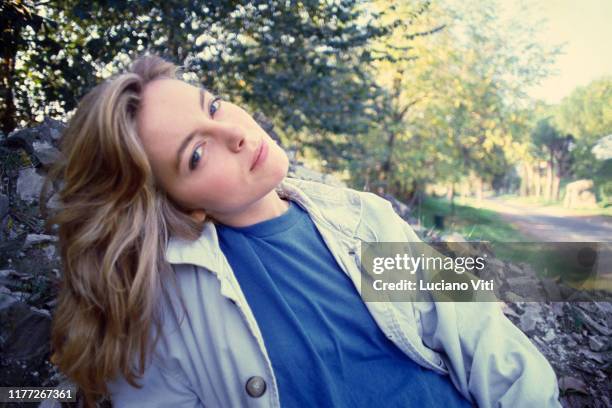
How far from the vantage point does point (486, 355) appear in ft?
4.51

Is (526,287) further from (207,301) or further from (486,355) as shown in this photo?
(207,301)

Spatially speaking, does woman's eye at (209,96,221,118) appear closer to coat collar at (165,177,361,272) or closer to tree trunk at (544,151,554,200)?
coat collar at (165,177,361,272)

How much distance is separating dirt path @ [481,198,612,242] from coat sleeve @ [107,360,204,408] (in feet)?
6.87

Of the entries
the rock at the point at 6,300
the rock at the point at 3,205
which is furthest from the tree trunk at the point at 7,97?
the rock at the point at 6,300

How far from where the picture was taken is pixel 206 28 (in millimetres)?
4219

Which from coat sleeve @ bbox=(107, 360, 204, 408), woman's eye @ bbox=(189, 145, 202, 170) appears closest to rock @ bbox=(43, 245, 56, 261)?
coat sleeve @ bbox=(107, 360, 204, 408)

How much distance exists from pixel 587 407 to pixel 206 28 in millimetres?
4016

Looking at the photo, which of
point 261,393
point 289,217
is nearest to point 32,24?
point 289,217

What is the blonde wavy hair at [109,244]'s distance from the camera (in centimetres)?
123

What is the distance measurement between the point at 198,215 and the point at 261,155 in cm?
29

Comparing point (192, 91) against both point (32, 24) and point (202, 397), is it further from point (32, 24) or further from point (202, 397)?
point (32, 24)

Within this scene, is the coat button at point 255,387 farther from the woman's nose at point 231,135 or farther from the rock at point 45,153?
the rock at point 45,153

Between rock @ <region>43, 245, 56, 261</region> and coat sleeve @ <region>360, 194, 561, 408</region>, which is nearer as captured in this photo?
coat sleeve @ <region>360, 194, 561, 408</region>

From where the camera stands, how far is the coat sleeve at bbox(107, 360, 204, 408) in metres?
1.28
